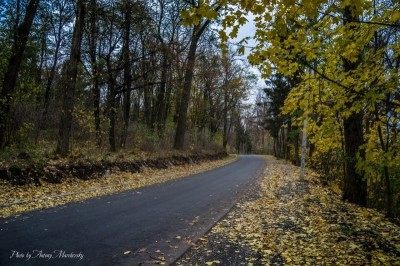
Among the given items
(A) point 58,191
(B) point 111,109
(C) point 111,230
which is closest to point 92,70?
(B) point 111,109

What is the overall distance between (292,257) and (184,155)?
19.6 metres

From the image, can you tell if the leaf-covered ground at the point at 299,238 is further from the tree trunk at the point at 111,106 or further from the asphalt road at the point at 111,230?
the tree trunk at the point at 111,106

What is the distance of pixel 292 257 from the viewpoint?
5309 mm

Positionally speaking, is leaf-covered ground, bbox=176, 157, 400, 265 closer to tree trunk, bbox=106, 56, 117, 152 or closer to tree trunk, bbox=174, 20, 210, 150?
tree trunk, bbox=106, 56, 117, 152

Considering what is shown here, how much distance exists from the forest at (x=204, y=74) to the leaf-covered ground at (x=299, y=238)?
125 cm

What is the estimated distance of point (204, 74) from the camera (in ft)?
87.5

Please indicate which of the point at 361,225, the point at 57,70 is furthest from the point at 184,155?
the point at 361,225

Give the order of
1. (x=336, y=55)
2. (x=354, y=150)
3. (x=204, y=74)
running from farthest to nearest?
(x=204, y=74) → (x=354, y=150) → (x=336, y=55)

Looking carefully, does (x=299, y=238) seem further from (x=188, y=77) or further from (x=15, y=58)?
(x=188, y=77)

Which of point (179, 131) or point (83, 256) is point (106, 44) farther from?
point (83, 256)

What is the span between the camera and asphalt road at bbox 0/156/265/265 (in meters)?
5.05

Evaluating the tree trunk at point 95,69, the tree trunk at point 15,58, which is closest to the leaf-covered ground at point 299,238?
the tree trunk at point 15,58

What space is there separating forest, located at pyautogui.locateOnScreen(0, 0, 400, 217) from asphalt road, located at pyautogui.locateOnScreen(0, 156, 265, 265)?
334 centimetres

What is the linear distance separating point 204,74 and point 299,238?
21460mm
